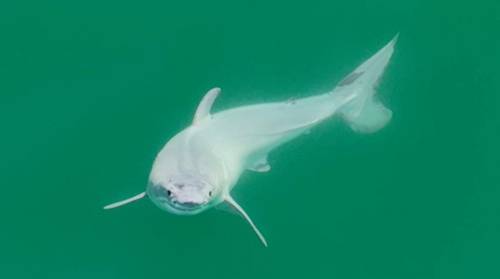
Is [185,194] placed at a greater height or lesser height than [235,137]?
lesser

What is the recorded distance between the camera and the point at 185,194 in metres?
8.36

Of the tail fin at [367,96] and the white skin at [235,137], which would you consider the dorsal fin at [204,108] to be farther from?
the tail fin at [367,96]

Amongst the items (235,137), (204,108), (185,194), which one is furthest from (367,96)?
(185,194)

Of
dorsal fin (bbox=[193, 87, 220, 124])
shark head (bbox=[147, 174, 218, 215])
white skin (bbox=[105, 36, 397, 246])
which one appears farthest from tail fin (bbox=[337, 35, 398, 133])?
shark head (bbox=[147, 174, 218, 215])

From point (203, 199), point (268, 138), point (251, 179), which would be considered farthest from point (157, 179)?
point (251, 179)

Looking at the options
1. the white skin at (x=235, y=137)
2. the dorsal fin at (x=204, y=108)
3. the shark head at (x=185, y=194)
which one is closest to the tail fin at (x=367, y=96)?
the white skin at (x=235, y=137)

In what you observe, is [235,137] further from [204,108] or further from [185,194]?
[185,194]

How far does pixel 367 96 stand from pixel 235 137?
3403 mm

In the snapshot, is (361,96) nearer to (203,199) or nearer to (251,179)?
(251,179)

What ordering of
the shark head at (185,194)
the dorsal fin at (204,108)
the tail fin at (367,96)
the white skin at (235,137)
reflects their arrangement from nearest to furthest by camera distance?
the shark head at (185,194)
the white skin at (235,137)
the dorsal fin at (204,108)
the tail fin at (367,96)

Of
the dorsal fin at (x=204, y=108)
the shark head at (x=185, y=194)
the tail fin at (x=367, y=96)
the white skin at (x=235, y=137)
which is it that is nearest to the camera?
the shark head at (x=185, y=194)

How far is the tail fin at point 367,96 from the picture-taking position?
12.8 metres

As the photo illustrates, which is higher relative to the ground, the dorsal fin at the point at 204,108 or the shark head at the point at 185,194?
the dorsal fin at the point at 204,108

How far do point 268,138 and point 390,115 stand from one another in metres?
3.23
